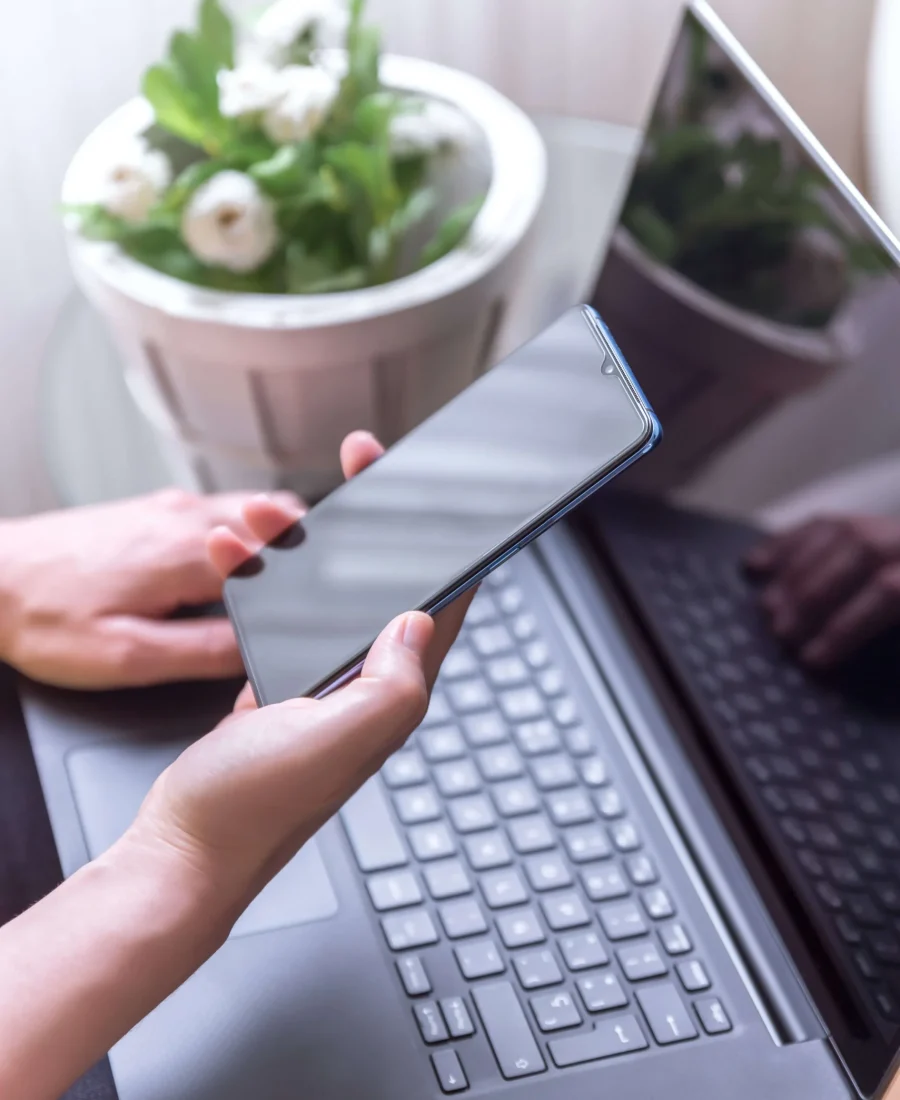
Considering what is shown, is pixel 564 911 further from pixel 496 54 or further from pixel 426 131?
pixel 496 54

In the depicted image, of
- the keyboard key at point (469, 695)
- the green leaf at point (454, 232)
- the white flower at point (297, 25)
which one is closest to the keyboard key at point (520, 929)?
the keyboard key at point (469, 695)

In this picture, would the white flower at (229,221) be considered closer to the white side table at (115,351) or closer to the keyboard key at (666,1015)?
the white side table at (115,351)

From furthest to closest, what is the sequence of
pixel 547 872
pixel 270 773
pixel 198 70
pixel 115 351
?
pixel 115 351 < pixel 198 70 < pixel 547 872 < pixel 270 773

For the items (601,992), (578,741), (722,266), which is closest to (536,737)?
(578,741)

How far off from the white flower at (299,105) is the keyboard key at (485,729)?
292 millimetres

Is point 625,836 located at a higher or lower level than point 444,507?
lower

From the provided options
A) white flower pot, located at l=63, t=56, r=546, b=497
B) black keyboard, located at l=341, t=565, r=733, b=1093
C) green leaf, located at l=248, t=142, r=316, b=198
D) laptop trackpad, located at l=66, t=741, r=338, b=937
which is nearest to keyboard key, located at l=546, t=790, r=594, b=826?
black keyboard, located at l=341, t=565, r=733, b=1093

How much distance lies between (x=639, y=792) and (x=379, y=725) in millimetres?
178

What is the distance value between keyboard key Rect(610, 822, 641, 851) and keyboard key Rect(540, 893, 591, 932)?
1.3 inches

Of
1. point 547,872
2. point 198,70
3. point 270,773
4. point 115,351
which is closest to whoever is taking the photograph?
point 270,773

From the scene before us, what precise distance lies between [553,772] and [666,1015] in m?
0.11

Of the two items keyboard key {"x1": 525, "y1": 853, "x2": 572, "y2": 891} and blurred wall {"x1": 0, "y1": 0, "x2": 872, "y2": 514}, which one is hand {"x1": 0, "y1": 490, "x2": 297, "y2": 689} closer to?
keyboard key {"x1": 525, "y1": 853, "x2": 572, "y2": 891}

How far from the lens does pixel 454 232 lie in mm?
565

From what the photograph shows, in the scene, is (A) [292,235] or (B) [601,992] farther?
(A) [292,235]
